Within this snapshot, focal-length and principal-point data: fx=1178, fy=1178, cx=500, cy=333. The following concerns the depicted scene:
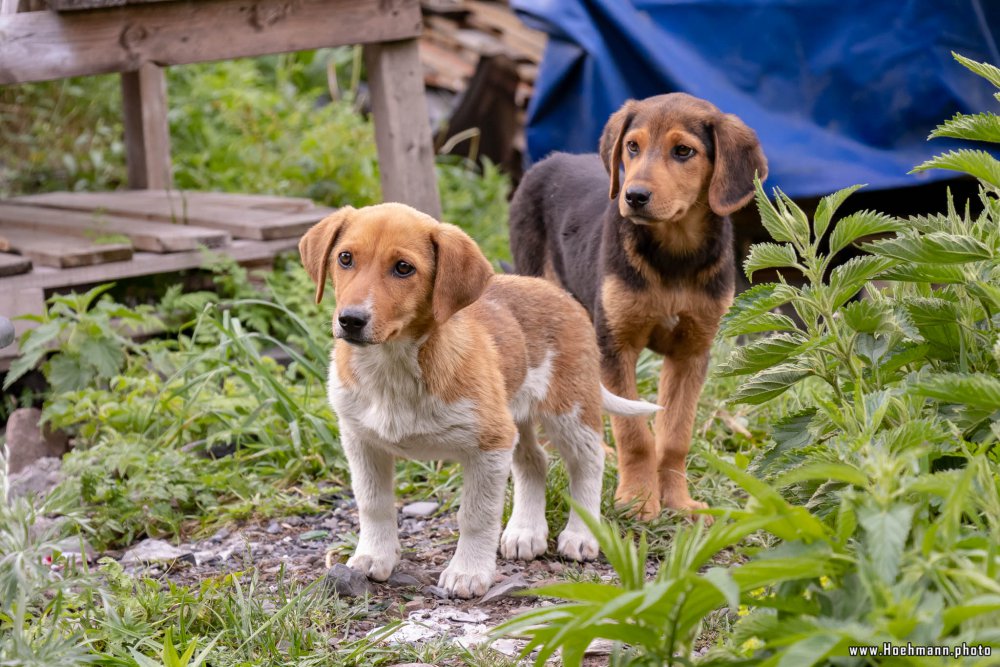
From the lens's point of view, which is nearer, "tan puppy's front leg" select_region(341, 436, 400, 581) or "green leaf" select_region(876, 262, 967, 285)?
"green leaf" select_region(876, 262, 967, 285)

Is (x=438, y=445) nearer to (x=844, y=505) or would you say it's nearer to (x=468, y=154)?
(x=844, y=505)

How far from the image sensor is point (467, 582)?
4020mm

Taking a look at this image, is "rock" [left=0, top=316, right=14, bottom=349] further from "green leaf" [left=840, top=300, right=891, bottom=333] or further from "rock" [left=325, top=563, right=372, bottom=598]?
"green leaf" [left=840, top=300, right=891, bottom=333]

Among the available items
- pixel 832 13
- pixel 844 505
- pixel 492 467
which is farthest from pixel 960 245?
pixel 832 13

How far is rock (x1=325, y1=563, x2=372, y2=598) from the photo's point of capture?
13.1 ft

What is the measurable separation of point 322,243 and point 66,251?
331 centimetres

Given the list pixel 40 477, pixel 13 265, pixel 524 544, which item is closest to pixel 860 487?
pixel 524 544

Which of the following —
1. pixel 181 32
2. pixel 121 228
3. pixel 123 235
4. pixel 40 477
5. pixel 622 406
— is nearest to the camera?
pixel 622 406

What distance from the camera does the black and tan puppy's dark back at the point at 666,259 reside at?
15.2ft

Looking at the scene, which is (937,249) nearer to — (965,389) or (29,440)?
(965,389)

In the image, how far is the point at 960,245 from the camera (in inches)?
117

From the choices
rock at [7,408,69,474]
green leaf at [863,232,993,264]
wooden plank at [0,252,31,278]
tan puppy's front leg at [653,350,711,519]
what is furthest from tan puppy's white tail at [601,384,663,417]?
wooden plank at [0,252,31,278]

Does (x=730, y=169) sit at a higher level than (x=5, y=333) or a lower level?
higher

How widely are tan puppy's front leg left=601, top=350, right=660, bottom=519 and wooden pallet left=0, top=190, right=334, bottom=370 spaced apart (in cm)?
305
